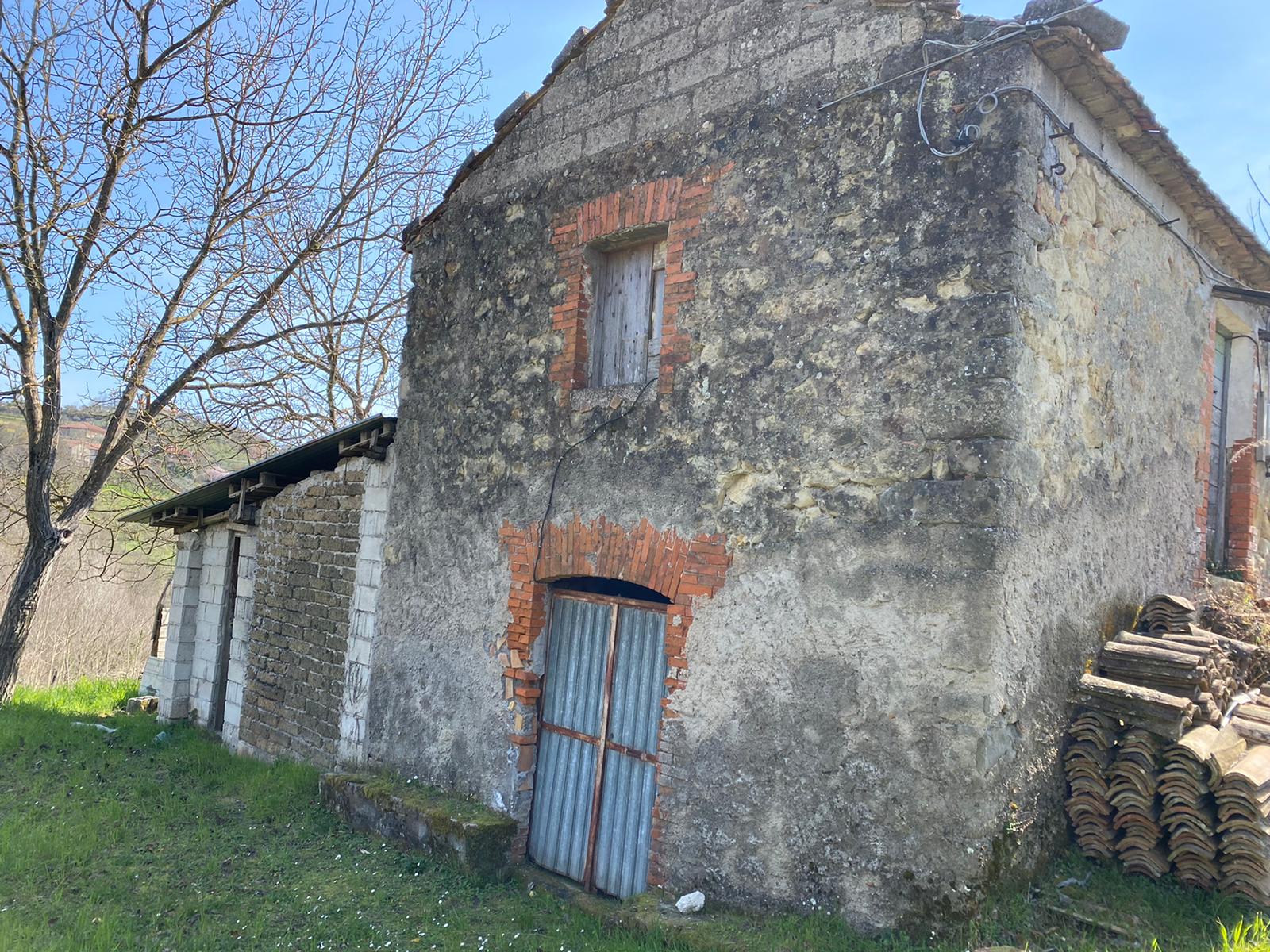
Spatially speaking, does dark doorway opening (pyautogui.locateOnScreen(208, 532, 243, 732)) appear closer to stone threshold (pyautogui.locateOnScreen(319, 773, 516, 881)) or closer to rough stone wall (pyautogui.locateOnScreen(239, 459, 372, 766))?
rough stone wall (pyautogui.locateOnScreen(239, 459, 372, 766))

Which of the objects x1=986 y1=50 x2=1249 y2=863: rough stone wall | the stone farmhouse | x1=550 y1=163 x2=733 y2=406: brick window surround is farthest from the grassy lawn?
x1=550 y1=163 x2=733 y2=406: brick window surround

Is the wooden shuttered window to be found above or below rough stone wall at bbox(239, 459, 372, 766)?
above

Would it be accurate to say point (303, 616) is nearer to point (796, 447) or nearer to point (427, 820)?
point (427, 820)

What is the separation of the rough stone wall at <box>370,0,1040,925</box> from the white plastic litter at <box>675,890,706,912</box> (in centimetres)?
7

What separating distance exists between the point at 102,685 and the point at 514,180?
967 centimetres

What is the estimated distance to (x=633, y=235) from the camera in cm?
537

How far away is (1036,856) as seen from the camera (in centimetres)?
393

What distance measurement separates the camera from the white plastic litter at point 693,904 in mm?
4215

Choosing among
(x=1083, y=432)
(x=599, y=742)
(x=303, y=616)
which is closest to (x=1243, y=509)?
(x=1083, y=432)

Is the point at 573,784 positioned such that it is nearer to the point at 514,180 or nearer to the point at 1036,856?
the point at 1036,856

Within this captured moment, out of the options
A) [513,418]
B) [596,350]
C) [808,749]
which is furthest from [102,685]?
[808,749]

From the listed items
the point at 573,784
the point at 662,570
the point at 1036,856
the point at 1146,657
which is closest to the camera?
the point at 1036,856

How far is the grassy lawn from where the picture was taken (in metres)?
3.67

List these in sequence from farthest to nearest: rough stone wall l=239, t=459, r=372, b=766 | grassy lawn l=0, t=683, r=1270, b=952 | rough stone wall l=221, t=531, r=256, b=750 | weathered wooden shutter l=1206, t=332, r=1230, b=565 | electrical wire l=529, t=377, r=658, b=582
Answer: rough stone wall l=221, t=531, r=256, b=750
rough stone wall l=239, t=459, r=372, b=766
weathered wooden shutter l=1206, t=332, r=1230, b=565
electrical wire l=529, t=377, r=658, b=582
grassy lawn l=0, t=683, r=1270, b=952
